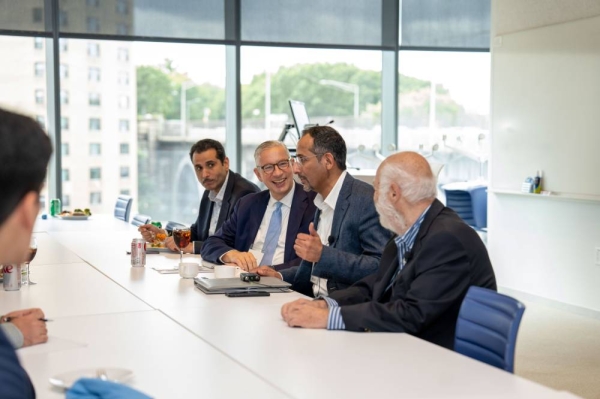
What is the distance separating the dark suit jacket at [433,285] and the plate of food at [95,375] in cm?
80

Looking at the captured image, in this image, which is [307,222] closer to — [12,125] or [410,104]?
[12,125]

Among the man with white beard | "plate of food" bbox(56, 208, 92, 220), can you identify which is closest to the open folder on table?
the man with white beard

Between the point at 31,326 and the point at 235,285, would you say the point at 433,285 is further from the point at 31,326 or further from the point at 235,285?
the point at 31,326

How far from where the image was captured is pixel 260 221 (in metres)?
4.54

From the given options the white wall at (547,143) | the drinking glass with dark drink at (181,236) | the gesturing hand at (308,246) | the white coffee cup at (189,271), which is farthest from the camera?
the white wall at (547,143)

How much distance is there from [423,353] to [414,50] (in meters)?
7.20

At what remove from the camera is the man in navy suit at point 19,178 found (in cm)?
101

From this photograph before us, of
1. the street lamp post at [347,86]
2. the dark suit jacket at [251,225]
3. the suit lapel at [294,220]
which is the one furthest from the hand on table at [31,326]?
the street lamp post at [347,86]

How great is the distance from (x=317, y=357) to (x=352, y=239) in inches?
58.6

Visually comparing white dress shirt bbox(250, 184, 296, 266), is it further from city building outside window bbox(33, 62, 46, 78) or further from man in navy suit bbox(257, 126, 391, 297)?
city building outside window bbox(33, 62, 46, 78)

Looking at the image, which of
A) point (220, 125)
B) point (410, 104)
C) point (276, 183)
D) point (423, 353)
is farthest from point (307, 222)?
point (410, 104)

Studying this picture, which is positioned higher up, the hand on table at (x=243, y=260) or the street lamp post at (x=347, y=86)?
the street lamp post at (x=347, y=86)

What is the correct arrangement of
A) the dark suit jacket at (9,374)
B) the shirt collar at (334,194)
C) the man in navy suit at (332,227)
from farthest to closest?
the shirt collar at (334,194) < the man in navy suit at (332,227) < the dark suit jacket at (9,374)

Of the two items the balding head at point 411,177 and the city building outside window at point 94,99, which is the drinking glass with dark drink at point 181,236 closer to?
the balding head at point 411,177
